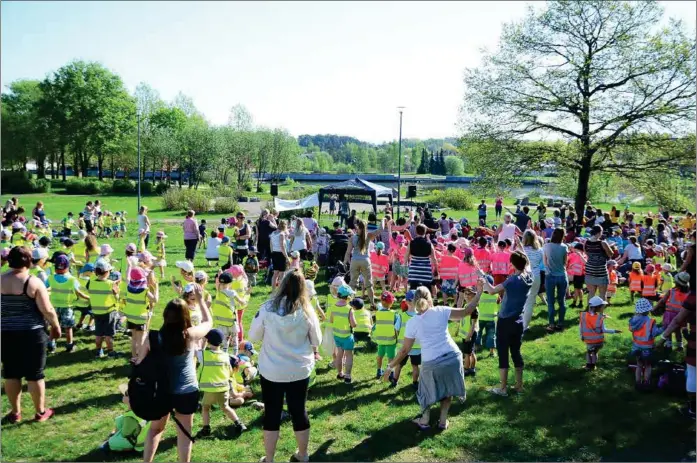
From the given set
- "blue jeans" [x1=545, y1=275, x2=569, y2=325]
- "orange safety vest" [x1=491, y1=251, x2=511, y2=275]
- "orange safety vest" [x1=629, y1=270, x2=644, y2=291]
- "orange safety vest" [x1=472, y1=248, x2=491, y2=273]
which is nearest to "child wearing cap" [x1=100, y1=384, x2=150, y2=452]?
"orange safety vest" [x1=491, y1=251, x2=511, y2=275]

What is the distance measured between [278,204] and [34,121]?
4186 centimetres

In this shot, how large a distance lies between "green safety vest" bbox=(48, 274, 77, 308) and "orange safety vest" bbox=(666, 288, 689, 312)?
8.66 m

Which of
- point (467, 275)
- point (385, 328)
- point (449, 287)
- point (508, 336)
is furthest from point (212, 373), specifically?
point (449, 287)

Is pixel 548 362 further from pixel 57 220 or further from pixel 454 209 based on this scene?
pixel 454 209

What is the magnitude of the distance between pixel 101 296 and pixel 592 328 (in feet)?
23.2

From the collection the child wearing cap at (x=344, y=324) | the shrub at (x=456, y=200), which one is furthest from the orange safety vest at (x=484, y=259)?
the shrub at (x=456, y=200)

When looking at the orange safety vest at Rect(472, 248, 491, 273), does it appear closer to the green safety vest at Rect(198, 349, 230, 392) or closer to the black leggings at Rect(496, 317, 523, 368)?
the black leggings at Rect(496, 317, 523, 368)

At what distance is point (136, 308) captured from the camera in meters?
7.33

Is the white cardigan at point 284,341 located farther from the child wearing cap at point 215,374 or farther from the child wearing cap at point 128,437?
the child wearing cap at point 128,437

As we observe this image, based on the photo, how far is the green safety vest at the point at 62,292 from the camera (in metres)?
7.77

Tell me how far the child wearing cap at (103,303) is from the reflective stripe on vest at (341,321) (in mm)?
3267

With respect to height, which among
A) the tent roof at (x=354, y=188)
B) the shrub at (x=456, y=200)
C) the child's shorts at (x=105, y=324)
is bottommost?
the child's shorts at (x=105, y=324)

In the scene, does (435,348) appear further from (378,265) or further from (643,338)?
→ (378,265)

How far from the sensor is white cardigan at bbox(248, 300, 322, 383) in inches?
178
